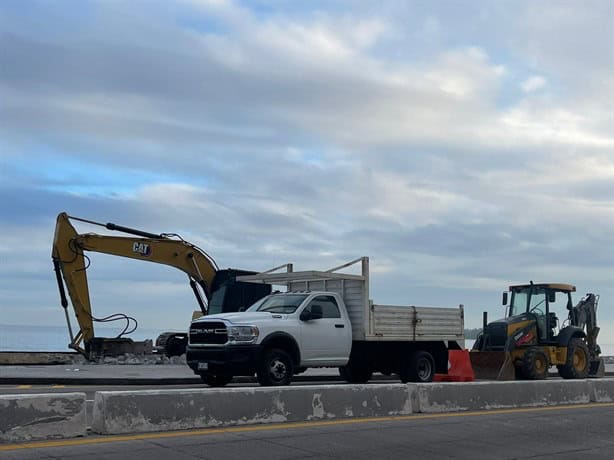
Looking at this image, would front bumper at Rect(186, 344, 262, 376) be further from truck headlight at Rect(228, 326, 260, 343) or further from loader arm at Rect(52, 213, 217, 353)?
loader arm at Rect(52, 213, 217, 353)

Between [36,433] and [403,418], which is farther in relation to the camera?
[403,418]

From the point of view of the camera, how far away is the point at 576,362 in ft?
75.0

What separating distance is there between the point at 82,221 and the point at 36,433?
18.0 meters

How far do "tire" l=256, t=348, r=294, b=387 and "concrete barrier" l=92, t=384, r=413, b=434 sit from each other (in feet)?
14.5

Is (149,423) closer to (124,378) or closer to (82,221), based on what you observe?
(124,378)

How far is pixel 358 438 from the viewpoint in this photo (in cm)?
966

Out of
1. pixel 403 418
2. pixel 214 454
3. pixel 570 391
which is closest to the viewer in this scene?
pixel 214 454

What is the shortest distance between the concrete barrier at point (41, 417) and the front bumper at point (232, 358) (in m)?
6.72

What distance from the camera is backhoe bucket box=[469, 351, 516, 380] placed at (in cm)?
2127

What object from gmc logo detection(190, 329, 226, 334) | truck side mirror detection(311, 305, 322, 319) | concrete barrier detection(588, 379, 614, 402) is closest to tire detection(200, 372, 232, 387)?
gmc logo detection(190, 329, 226, 334)

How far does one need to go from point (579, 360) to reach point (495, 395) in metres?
10.9

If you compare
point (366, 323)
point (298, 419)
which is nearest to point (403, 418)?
point (298, 419)

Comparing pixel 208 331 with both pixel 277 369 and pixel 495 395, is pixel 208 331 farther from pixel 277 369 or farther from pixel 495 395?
pixel 495 395

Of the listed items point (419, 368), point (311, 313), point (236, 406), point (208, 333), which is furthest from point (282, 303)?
point (236, 406)
